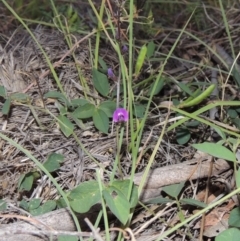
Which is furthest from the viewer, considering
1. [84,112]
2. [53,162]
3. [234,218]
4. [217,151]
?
[84,112]

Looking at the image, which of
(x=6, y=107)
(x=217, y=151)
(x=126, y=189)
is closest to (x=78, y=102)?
(x=6, y=107)

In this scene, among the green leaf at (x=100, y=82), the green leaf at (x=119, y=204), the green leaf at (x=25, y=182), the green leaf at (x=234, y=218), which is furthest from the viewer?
the green leaf at (x=100, y=82)

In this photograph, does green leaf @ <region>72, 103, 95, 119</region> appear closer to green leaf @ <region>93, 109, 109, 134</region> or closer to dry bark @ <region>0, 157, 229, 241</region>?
green leaf @ <region>93, 109, 109, 134</region>

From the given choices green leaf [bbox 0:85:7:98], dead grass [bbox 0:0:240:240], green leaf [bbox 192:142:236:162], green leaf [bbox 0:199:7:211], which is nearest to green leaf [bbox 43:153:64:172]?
dead grass [bbox 0:0:240:240]

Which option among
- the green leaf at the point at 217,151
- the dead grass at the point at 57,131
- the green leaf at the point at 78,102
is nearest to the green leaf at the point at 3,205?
the dead grass at the point at 57,131

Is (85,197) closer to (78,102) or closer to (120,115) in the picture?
(120,115)

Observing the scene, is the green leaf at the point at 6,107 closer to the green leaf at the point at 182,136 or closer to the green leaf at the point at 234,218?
the green leaf at the point at 182,136
